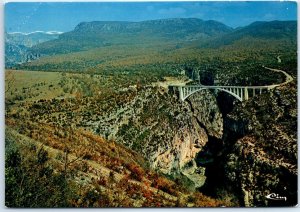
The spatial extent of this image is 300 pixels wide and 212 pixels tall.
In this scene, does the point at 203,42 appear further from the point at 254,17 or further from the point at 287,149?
the point at 287,149

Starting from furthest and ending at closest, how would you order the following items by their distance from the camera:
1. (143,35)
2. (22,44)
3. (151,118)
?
(151,118) → (143,35) → (22,44)

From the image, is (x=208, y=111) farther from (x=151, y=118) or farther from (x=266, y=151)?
(x=266, y=151)

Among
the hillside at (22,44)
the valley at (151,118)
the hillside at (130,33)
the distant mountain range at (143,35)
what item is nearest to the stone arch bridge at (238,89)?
the valley at (151,118)

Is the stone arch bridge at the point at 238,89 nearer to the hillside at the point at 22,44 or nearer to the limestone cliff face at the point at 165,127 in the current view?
the limestone cliff face at the point at 165,127

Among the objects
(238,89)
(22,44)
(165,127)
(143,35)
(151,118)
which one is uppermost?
(143,35)

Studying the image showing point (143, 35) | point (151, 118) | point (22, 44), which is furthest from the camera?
point (151, 118)

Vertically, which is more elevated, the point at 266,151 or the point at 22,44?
the point at 22,44

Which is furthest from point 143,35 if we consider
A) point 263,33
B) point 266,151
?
point 266,151

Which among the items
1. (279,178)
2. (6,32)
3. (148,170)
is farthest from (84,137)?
(279,178)
